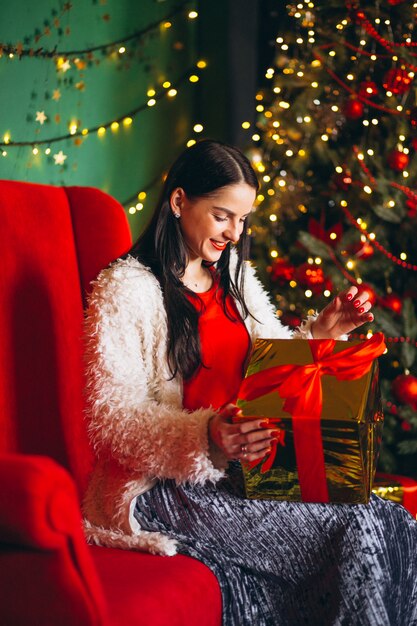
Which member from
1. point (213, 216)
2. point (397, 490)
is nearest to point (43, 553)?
point (213, 216)

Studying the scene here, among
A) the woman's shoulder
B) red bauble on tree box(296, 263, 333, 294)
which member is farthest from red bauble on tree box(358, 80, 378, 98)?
the woman's shoulder

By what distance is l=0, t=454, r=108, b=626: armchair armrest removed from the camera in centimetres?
106

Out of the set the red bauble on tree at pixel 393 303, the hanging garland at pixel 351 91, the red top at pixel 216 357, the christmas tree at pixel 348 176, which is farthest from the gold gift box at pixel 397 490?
the hanging garland at pixel 351 91

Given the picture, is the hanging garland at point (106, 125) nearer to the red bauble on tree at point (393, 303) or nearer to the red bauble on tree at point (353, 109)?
the red bauble on tree at point (353, 109)

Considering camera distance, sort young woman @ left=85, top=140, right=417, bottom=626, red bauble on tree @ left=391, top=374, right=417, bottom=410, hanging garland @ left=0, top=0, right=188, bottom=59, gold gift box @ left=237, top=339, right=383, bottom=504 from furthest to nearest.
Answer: red bauble on tree @ left=391, top=374, right=417, bottom=410
hanging garland @ left=0, top=0, right=188, bottom=59
young woman @ left=85, top=140, right=417, bottom=626
gold gift box @ left=237, top=339, right=383, bottom=504

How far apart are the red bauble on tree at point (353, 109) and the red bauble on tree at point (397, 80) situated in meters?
0.18

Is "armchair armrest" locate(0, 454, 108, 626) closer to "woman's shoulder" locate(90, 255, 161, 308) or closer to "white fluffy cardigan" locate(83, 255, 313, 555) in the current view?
"white fluffy cardigan" locate(83, 255, 313, 555)

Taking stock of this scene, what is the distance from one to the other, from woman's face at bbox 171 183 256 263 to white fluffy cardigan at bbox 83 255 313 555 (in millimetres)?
128

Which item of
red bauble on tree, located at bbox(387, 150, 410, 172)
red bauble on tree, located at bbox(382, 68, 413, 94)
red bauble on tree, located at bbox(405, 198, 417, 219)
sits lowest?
red bauble on tree, located at bbox(405, 198, 417, 219)

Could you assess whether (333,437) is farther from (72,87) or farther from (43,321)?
(72,87)

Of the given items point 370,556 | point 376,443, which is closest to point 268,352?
point 376,443

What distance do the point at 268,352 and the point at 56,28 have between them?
1586 millimetres

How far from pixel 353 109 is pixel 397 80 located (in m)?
0.24

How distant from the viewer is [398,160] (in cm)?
300
